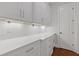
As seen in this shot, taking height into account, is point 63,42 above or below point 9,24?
below

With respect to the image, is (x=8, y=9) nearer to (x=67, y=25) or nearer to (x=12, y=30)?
(x=12, y=30)

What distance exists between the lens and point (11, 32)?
2.26 m

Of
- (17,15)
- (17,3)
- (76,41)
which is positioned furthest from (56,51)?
(76,41)

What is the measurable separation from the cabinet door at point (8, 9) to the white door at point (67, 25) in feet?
11.4

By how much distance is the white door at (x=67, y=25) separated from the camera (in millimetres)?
5109

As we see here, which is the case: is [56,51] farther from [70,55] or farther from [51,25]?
[51,25]

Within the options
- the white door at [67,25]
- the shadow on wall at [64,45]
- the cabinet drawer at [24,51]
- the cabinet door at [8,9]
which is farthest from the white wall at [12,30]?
the white door at [67,25]

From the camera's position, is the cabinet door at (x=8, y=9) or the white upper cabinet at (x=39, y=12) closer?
the cabinet door at (x=8, y=9)

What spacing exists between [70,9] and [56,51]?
4129 mm

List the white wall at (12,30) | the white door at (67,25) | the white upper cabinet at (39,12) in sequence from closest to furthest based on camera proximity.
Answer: the white wall at (12,30)
the white upper cabinet at (39,12)
the white door at (67,25)

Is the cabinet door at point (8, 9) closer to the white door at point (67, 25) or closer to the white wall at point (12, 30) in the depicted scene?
the white wall at point (12, 30)

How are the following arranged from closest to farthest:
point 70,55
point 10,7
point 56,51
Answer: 1. point 70,55
2. point 56,51
3. point 10,7

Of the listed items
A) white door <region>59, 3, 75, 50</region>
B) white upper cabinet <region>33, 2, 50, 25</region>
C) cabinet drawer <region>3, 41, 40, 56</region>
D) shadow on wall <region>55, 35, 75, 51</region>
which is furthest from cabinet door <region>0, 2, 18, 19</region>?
white door <region>59, 3, 75, 50</region>

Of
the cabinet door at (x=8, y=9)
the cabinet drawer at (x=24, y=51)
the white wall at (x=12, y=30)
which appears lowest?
the cabinet drawer at (x=24, y=51)
